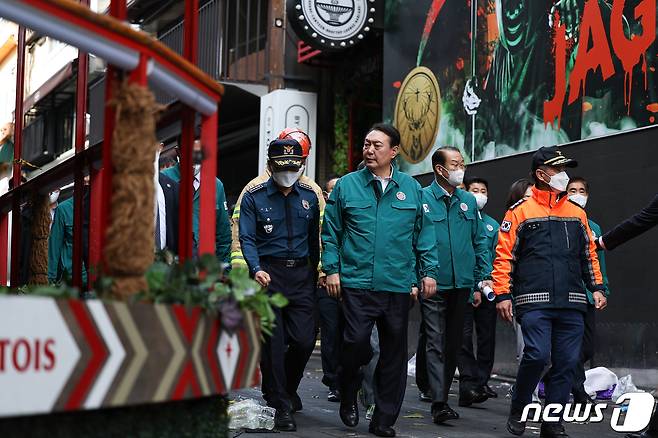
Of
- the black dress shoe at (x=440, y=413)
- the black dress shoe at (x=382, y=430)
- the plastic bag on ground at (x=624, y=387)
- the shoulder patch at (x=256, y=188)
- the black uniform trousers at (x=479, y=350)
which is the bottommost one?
the black dress shoe at (x=382, y=430)

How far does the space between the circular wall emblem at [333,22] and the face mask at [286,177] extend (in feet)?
34.1

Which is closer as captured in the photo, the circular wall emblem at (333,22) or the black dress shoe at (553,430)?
the black dress shoe at (553,430)

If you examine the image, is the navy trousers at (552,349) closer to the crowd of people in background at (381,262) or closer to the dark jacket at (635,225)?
the crowd of people in background at (381,262)

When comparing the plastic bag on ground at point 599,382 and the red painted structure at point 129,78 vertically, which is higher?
the red painted structure at point 129,78

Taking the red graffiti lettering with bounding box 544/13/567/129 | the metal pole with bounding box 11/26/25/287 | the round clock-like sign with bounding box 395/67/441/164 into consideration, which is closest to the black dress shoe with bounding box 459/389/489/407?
the red graffiti lettering with bounding box 544/13/567/129

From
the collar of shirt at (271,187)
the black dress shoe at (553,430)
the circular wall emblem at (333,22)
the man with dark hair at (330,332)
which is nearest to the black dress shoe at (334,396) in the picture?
the man with dark hair at (330,332)

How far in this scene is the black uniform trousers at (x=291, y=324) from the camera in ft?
26.9

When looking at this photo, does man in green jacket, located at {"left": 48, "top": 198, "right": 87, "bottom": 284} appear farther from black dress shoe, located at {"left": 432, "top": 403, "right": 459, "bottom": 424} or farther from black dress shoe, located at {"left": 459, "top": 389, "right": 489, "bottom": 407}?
black dress shoe, located at {"left": 459, "top": 389, "right": 489, "bottom": 407}

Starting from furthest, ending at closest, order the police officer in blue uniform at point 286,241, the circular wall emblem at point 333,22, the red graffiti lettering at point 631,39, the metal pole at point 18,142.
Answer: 1. the circular wall emblem at point 333,22
2. the red graffiti lettering at point 631,39
3. the police officer in blue uniform at point 286,241
4. the metal pole at point 18,142

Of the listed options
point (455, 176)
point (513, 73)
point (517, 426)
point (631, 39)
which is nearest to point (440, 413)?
point (517, 426)

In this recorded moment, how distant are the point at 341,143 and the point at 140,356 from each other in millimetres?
18026

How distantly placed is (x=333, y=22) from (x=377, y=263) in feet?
36.9

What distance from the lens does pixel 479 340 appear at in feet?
36.7

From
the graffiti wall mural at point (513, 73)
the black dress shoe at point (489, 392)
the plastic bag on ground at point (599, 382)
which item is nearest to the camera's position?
the black dress shoe at point (489, 392)
